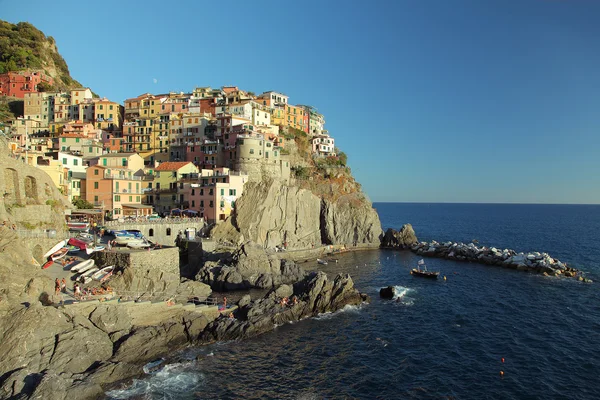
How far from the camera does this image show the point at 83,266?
122 ft

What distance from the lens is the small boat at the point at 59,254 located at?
3731 centimetres

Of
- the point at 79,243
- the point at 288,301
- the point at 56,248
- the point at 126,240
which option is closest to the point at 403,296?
the point at 288,301

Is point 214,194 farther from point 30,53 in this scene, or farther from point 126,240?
point 30,53

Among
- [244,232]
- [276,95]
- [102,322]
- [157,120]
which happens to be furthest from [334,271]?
[276,95]

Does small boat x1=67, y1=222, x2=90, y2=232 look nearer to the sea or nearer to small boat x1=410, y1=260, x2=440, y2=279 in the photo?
the sea

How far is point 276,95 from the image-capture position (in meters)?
102

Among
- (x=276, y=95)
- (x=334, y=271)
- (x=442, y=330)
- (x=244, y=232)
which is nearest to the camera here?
(x=442, y=330)

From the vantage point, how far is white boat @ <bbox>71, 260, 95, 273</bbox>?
120 ft

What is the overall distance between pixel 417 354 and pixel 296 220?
42490mm

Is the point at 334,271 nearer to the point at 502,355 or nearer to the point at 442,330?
the point at 442,330

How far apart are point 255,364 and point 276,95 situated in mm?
82306

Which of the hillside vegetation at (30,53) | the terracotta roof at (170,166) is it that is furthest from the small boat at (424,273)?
the hillside vegetation at (30,53)

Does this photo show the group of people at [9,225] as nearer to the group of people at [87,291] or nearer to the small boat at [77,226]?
the group of people at [87,291]

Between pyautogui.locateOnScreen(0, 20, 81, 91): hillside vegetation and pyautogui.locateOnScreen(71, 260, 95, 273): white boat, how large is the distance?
79.4 meters
